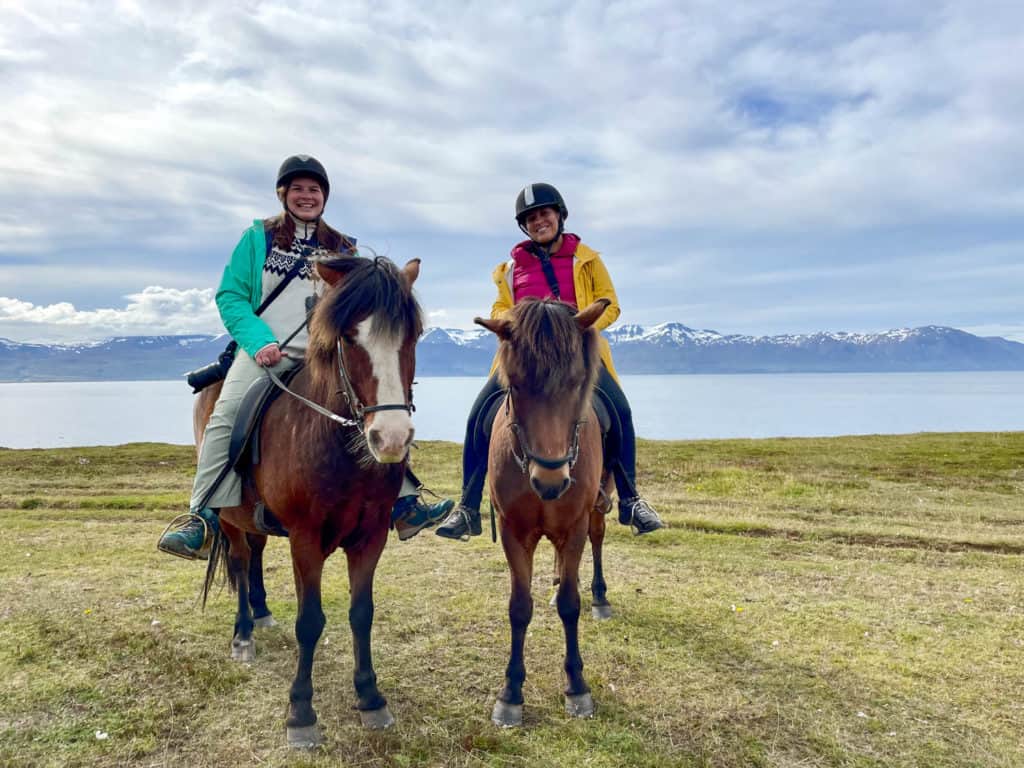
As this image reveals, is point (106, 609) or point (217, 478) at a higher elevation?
point (217, 478)

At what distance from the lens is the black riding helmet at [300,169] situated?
532 centimetres

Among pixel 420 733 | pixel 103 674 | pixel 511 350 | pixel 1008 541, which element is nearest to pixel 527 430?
pixel 511 350

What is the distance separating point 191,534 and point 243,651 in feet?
5.43

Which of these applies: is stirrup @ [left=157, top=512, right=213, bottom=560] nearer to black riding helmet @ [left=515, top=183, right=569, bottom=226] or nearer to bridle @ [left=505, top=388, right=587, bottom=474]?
bridle @ [left=505, top=388, right=587, bottom=474]

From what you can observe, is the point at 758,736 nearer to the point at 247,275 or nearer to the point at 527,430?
the point at 527,430

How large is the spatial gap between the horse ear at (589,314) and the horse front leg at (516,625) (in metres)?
1.91

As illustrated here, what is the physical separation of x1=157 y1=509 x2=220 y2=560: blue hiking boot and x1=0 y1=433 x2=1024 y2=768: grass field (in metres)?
1.27

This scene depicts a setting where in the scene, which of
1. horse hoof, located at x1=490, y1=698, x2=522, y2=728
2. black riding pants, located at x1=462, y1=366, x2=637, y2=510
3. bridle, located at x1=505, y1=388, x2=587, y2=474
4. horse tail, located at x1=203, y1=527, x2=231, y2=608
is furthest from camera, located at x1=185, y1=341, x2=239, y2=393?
horse hoof, located at x1=490, y1=698, x2=522, y2=728

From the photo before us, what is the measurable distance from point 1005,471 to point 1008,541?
12138 mm

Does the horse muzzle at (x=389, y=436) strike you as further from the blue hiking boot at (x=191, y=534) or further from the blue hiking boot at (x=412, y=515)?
the blue hiking boot at (x=191, y=534)

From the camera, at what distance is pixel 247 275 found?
17.5ft

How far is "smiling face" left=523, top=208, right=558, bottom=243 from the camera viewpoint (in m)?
6.37

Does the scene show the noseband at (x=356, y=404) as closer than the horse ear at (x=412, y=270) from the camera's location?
Yes

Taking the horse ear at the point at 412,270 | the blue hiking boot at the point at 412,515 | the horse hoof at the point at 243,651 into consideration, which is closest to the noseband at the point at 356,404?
the horse ear at the point at 412,270
